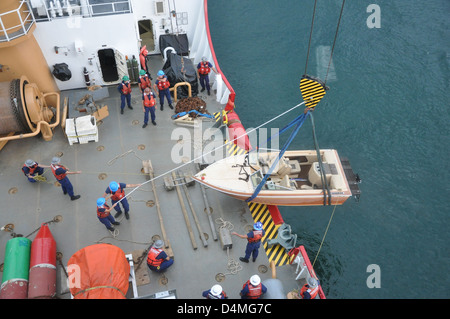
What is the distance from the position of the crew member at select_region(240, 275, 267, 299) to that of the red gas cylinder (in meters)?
4.27

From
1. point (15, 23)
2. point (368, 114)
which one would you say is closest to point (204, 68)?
point (15, 23)

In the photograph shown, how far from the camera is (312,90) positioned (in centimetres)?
908

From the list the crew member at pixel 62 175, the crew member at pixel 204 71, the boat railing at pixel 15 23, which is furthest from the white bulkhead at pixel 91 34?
the crew member at pixel 62 175

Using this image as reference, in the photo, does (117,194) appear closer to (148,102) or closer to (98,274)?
(98,274)

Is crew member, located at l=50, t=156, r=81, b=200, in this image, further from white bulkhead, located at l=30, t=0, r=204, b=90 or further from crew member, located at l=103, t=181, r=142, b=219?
white bulkhead, located at l=30, t=0, r=204, b=90

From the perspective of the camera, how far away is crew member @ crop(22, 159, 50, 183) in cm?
1023

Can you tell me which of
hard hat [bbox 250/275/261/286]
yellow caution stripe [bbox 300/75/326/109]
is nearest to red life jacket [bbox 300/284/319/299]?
hard hat [bbox 250/275/261/286]

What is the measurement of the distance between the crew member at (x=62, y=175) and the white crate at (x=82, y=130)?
1.73m

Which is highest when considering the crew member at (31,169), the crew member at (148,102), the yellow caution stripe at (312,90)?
the yellow caution stripe at (312,90)

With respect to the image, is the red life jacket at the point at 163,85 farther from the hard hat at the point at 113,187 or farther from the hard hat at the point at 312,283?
the hard hat at the point at 312,283

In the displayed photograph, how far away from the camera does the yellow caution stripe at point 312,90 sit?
352 inches

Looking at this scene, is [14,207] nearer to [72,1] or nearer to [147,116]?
[147,116]

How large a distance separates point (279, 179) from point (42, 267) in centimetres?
644

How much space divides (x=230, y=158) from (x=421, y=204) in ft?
23.3
